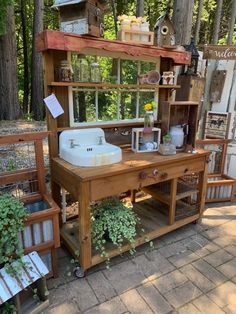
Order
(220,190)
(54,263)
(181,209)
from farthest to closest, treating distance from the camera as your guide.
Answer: (220,190), (181,209), (54,263)

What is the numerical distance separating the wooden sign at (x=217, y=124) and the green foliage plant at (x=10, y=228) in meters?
2.51

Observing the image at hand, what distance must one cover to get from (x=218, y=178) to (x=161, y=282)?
1754 millimetres

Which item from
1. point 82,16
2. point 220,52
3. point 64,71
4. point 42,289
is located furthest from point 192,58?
point 42,289

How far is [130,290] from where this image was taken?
1719 mm

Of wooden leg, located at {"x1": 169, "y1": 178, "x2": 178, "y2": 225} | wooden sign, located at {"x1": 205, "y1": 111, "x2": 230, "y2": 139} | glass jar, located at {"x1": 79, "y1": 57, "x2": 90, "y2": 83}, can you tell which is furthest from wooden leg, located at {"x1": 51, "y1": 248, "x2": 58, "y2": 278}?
wooden sign, located at {"x1": 205, "y1": 111, "x2": 230, "y2": 139}

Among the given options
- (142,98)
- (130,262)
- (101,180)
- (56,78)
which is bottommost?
(130,262)

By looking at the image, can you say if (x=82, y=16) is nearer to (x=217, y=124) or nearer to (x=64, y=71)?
(x=64, y=71)

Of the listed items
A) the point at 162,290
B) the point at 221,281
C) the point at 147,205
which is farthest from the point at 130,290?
the point at 147,205

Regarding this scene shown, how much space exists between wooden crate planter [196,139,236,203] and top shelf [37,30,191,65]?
1.04 m

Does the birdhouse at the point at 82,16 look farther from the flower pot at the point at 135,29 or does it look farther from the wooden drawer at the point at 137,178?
the wooden drawer at the point at 137,178

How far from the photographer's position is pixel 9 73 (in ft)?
18.1

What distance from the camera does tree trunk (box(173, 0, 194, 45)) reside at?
10.1 feet

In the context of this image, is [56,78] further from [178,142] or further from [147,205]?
[147,205]

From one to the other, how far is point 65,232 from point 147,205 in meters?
0.96
